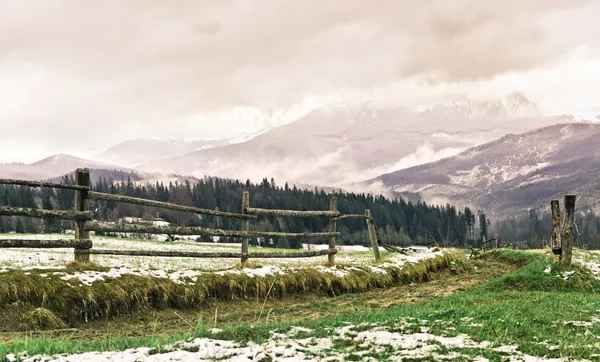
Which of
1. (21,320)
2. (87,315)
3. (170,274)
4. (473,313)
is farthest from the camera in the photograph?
(170,274)

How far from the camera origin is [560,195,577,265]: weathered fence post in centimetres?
1766

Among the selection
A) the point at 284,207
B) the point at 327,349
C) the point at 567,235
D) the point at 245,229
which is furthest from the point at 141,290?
Result: the point at 284,207

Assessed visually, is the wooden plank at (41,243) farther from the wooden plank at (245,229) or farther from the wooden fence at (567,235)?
the wooden fence at (567,235)

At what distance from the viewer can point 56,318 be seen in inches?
392

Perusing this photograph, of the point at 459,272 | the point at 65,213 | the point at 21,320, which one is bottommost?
the point at 459,272

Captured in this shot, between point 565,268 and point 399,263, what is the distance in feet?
18.4

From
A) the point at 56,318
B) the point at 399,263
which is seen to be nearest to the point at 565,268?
the point at 399,263

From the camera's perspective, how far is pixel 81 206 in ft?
43.6

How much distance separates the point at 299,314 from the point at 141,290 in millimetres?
3640

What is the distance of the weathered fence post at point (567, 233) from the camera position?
17661 millimetres

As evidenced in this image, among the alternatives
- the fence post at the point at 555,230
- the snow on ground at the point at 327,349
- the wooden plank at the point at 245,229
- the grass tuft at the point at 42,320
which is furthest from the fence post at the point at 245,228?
the fence post at the point at 555,230

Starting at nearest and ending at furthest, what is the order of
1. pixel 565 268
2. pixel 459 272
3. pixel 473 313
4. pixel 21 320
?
pixel 473 313
pixel 21 320
pixel 565 268
pixel 459 272

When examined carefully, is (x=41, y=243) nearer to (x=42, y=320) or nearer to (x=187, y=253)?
(x=42, y=320)

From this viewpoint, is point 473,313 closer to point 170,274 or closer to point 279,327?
point 279,327
